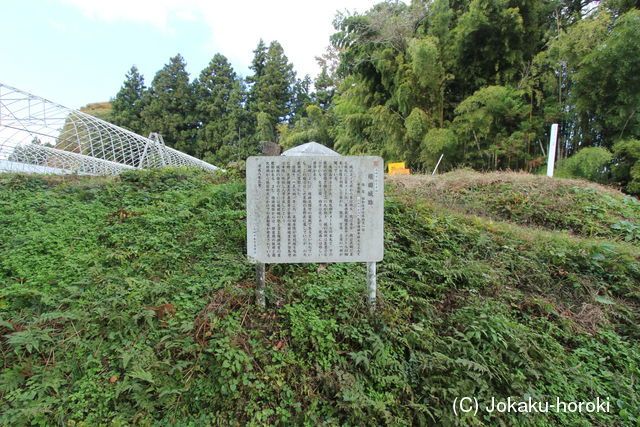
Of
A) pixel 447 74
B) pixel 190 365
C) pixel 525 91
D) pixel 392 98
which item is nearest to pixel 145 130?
pixel 392 98

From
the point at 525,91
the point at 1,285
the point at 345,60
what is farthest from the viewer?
the point at 345,60

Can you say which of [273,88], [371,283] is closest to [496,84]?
[371,283]

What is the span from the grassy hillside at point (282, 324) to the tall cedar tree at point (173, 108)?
25.3m

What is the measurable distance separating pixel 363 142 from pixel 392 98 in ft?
9.58

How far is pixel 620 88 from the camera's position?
749 centimetres

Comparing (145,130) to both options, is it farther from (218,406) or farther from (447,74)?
(218,406)

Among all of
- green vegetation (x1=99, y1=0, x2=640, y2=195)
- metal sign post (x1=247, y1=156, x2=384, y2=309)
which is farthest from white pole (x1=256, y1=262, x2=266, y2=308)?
green vegetation (x1=99, y1=0, x2=640, y2=195)

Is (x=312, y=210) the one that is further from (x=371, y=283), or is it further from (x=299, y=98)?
(x=299, y=98)

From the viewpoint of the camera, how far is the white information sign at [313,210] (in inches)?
97.4

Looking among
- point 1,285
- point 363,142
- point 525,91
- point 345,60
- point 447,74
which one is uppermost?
point 345,60

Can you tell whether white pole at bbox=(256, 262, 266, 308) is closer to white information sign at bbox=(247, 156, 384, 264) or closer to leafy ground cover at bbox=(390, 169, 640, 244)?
white information sign at bbox=(247, 156, 384, 264)

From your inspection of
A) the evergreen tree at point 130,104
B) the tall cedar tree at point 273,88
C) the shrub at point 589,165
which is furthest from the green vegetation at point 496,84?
the evergreen tree at point 130,104

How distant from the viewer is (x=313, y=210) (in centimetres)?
250

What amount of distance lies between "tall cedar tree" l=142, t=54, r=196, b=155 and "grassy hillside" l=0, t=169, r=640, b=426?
83.0ft
